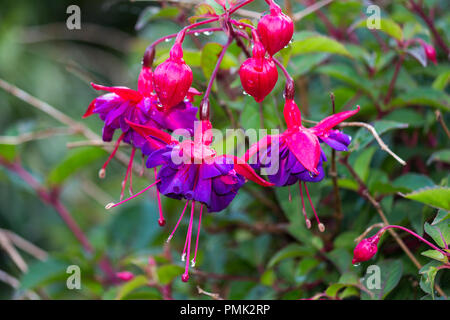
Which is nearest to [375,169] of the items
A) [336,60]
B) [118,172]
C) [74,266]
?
[336,60]

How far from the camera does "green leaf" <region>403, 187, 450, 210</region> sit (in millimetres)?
563

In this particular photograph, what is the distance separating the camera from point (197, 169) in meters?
0.52

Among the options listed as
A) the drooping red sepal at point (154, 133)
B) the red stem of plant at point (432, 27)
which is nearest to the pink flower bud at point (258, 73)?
the drooping red sepal at point (154, 133)

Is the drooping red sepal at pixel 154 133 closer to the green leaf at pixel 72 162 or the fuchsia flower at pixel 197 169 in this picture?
the fuchsia flower at pixel 197 169

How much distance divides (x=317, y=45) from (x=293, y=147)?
0.26 m

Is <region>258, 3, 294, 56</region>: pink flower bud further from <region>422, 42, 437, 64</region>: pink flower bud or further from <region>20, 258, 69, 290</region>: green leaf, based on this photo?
<region>20, 258, 69, 290</region>: green leaf

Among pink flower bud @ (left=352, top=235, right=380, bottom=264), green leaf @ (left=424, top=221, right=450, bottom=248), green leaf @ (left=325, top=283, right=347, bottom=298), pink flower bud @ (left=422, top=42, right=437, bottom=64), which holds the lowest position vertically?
green leaf @ (left=325, top=283, right=347, bottom=298)

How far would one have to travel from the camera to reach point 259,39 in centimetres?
55

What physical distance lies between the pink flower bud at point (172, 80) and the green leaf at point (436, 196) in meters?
0.29

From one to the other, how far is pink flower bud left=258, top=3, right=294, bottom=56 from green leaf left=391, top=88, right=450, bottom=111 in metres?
0.34

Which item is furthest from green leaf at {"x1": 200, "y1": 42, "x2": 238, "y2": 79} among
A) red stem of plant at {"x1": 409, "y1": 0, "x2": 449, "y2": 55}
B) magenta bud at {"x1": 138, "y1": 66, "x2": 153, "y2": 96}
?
red stem of plant at {"x1": 409, "y1": 0, "x2": 449, "y2": 55}

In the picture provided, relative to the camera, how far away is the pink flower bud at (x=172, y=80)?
1.74 feet
